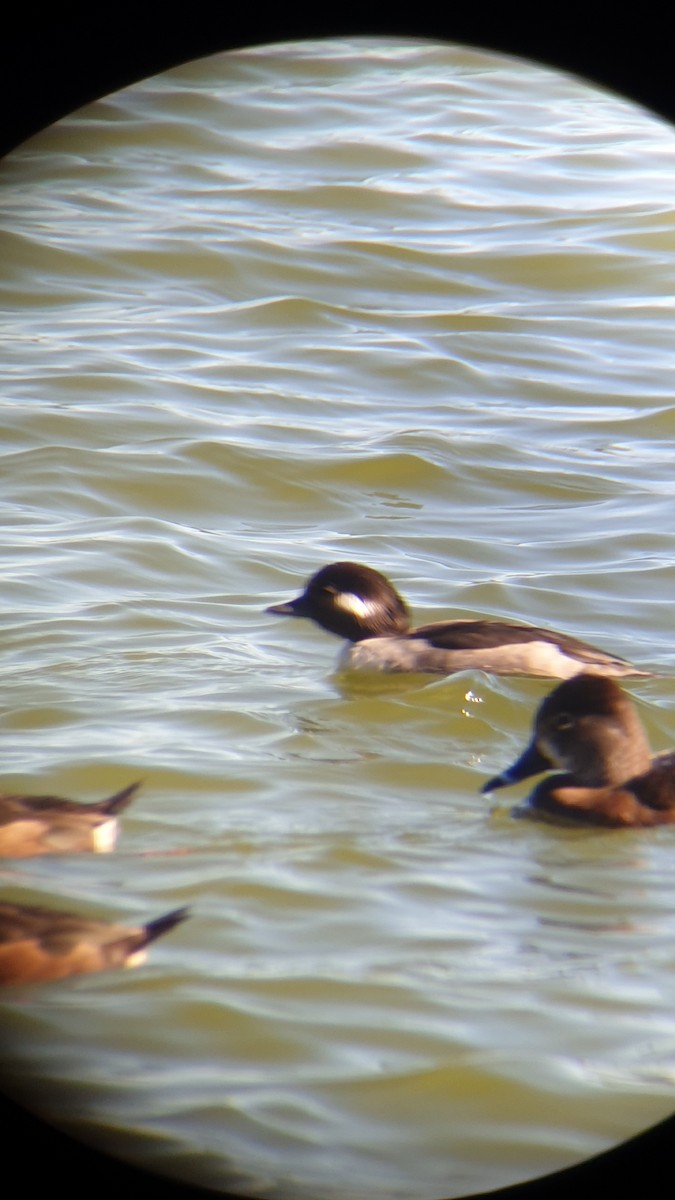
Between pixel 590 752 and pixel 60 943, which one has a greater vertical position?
pixel 60 943

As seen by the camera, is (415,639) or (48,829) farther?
(415,639)

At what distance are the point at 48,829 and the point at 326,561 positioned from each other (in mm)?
3347

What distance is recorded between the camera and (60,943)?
355 cm

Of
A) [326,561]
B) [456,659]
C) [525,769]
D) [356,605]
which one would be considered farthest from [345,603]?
[525,769]

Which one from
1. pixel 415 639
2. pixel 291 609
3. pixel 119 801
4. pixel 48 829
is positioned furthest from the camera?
pixel 291 609

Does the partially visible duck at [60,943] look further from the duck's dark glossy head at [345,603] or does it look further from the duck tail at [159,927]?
the duck's dark glossy head at [345,603]

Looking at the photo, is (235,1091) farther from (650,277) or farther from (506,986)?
(650,277)

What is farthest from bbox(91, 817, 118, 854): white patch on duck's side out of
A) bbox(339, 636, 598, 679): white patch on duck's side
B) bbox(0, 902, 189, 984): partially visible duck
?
bbox(339, 636, 598, 679): white patch on duck's side

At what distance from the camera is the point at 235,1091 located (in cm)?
322

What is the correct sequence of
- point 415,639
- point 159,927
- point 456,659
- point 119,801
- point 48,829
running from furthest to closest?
point 415,639, point 456,659, point 119,801, point 48,829, point 159,927

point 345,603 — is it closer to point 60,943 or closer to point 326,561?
point 326,561

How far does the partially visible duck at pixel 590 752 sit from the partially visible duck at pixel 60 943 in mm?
1519

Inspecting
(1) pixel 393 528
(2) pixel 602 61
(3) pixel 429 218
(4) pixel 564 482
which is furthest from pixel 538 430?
(2) pixel 602 61

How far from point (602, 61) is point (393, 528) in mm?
5237
